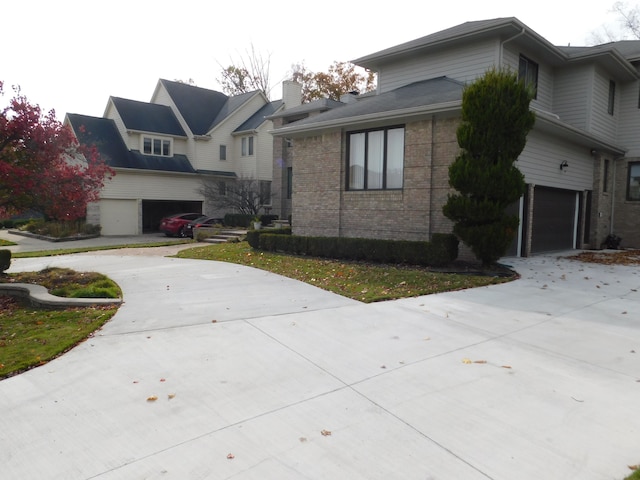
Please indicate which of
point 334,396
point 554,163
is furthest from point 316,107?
point 334,396

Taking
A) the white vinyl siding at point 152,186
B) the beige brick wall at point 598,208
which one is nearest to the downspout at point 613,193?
the beige brick wall at point 598,208

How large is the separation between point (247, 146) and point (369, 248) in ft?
64.8

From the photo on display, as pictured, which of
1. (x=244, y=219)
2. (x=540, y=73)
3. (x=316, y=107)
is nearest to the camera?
(x=540, y=73)

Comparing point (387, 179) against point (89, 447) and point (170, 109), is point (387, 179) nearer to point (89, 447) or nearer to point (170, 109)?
point (89, 447)

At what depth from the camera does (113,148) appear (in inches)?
1020

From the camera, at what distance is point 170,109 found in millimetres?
29734

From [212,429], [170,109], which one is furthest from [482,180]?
[170,109]

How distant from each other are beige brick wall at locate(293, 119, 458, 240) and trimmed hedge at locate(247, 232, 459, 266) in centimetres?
133

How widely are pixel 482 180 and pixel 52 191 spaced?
30.2 feet

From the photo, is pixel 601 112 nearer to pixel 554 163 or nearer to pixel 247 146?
pixel 554 163

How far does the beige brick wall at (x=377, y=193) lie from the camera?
39.5 ft

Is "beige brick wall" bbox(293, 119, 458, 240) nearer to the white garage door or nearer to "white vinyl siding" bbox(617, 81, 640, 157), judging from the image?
"white vinyl siding" bbox(617, 81, 640, 157)

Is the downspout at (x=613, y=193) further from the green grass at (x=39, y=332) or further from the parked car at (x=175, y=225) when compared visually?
the parked car at (x=175, y=225)

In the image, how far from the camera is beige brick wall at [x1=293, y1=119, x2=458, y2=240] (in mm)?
12039
